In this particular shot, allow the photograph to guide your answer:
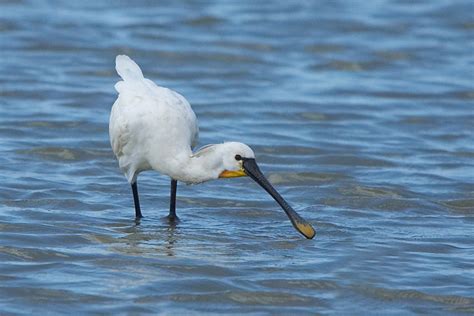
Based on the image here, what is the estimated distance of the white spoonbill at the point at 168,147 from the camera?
10234mm

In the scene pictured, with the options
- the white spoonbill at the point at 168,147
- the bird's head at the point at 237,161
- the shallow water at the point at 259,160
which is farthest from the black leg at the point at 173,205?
the bird's head at the point at 237,161

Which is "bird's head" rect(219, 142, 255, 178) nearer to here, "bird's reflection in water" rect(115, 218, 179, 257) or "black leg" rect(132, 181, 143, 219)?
"bird's reflection in water" rect(115, 218, 179, 257)

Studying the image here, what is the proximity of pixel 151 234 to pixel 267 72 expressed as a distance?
7.57 meters

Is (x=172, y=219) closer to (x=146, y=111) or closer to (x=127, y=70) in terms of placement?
(x=146, y=111)

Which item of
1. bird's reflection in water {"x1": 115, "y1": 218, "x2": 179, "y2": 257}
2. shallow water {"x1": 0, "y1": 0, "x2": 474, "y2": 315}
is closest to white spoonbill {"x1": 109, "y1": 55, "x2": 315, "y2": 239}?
bird's reflection in water {"x1": 115, "y1": 218, "x2": 179, "y2": 257}

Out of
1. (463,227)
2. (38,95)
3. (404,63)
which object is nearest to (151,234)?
(463,227)

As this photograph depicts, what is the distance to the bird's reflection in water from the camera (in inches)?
398

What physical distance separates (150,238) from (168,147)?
0.72 meters

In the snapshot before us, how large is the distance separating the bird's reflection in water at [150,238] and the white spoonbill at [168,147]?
0.69 ft

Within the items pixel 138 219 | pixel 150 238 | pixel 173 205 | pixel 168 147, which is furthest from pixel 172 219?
pixel 168 147

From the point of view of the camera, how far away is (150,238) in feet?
34.8

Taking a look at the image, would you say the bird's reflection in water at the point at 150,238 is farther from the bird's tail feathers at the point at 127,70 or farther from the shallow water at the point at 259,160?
the bird's tail feathers at the point at 127,70

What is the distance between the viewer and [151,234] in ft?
35.2

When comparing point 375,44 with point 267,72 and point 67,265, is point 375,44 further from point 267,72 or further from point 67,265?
point 67,265
